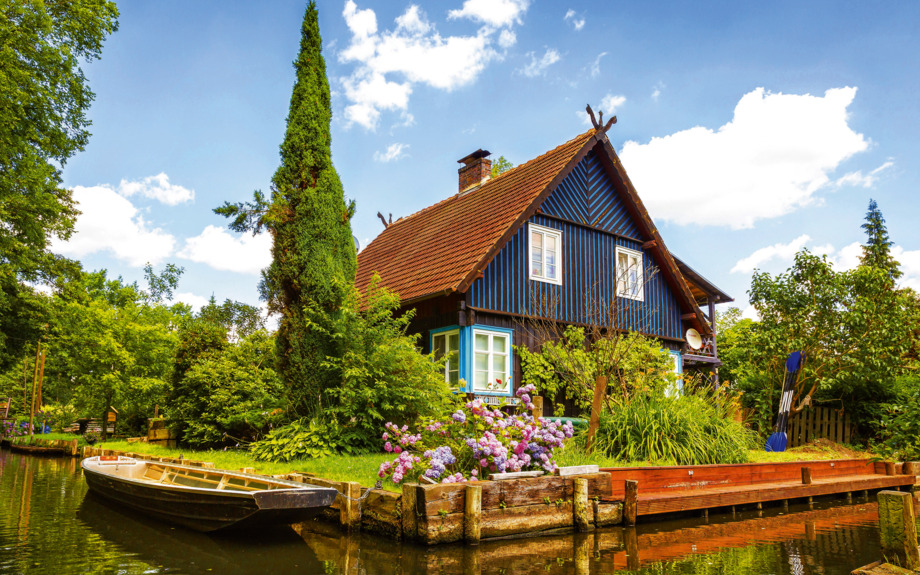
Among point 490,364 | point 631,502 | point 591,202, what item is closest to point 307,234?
point 490,364

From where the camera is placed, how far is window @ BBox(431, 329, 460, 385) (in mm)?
15273

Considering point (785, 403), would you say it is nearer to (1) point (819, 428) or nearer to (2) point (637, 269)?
(1) point (819, 428)

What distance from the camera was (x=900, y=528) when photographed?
17.6ft

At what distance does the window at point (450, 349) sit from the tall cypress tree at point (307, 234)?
3.07 metres

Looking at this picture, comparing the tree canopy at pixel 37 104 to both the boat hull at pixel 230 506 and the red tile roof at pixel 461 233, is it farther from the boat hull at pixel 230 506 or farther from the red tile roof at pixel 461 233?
the boat hull at pixel 230 506

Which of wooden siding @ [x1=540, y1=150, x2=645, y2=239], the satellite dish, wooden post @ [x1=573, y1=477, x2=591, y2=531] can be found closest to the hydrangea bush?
wooden post @ [x1=573, y1=477, x2=591, y2=531]

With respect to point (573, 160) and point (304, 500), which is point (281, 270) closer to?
point (304, 500)

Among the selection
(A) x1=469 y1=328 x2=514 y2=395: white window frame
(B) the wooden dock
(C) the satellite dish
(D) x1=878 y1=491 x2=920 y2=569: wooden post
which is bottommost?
(B) the wooden dock

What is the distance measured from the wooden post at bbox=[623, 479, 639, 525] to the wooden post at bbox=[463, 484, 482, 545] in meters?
2.47

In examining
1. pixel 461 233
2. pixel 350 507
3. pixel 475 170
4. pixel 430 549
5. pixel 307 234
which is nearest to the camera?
pixel 430 549

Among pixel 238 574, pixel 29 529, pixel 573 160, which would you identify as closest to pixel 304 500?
pixel 238 574

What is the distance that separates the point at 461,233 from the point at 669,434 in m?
8.68

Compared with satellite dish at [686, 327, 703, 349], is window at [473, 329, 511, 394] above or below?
below

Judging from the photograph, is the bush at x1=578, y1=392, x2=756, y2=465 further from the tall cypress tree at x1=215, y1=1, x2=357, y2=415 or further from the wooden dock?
the tall cypress tree at x1=215, y1=1, x2=357, y2=415
